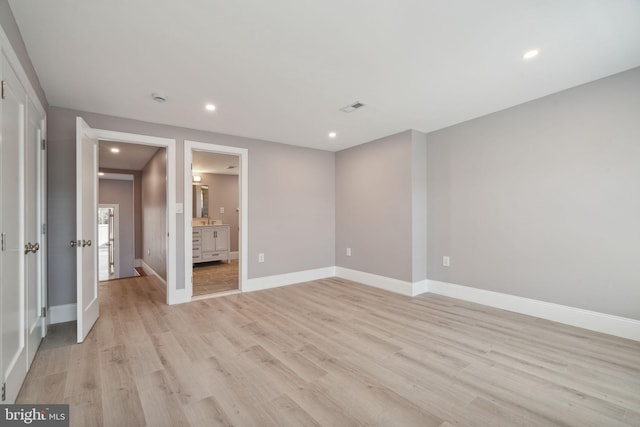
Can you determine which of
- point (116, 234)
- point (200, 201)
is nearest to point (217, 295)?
point (200, 201)

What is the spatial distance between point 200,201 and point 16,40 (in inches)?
238

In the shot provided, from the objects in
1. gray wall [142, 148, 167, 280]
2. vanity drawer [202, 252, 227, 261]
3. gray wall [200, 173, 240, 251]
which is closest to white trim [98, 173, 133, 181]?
gray wall [142, 148, 167, 280]

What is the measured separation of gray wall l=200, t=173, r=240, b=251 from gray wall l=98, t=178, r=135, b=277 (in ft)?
7.71

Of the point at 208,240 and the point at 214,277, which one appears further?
the point at 208,240

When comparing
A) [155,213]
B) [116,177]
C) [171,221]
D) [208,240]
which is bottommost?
[208,240]

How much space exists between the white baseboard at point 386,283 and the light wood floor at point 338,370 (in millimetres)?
633

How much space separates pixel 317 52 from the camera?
215 cm

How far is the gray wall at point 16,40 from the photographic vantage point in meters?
1.59

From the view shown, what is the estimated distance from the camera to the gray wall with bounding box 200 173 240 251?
309 inches

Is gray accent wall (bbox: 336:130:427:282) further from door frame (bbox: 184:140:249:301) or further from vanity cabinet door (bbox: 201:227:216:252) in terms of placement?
vanity cabinet door (bbox: 201:227:216:252)

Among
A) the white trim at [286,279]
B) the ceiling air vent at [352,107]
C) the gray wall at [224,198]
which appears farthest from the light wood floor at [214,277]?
the ceiling air vent at [352,107]

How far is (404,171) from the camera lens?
410cm

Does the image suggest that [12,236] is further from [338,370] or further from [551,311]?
[551,311]
